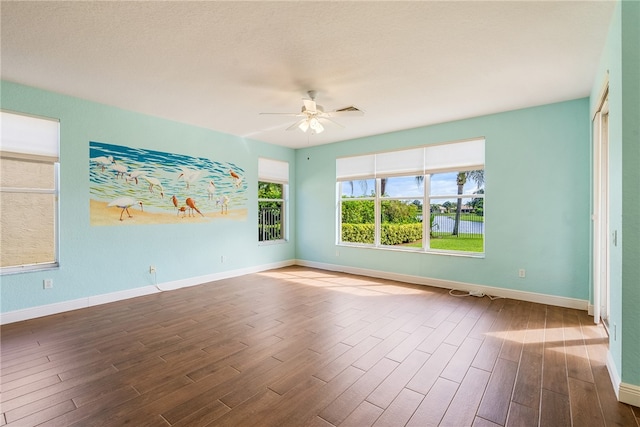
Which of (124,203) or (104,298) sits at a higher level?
(124,203)

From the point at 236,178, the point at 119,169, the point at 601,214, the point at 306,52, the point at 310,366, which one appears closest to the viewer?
the point at 310,366

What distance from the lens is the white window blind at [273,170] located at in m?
6.45

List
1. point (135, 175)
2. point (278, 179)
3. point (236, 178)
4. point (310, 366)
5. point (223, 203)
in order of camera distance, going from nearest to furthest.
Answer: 1. point (310, 366)
2. point (135, 175)
3. point (223, 203)
4. point (236, 178)
5. point (278, 179)

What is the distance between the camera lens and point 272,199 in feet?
22.1

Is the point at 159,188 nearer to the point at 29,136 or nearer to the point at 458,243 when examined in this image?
the point at 29,136

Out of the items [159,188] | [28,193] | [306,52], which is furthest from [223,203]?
[306,52]

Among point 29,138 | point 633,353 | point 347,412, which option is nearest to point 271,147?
point 29,138

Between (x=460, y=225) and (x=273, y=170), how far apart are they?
13.2ft

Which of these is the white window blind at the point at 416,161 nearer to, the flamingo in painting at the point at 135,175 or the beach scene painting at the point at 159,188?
the beach scene painting at the point at 159,188

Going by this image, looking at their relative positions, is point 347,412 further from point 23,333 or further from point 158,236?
point 158,236

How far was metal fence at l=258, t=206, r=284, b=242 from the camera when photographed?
6.47 m

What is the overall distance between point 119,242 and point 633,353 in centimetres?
558

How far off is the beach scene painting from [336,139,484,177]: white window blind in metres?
2.26

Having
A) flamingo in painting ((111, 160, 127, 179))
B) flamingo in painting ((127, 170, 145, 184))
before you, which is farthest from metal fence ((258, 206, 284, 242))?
flamingo in painting ((111, 160, 127, 179))
